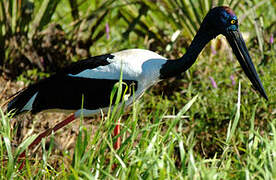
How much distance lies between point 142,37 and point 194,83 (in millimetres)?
932

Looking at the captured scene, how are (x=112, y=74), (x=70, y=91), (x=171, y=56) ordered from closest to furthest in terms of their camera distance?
1. (x=112, y=74)
2. (x=70, y=91)
3. (x=171, y=56)

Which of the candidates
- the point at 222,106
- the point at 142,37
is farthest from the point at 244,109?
the point at 142,37

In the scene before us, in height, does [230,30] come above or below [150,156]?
above

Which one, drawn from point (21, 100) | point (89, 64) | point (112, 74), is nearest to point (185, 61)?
point (112, 74)

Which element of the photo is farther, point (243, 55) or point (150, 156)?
point (243, 55)

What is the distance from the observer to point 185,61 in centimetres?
358

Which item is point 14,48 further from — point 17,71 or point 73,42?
point 73,42

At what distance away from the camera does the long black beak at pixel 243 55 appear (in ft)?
11.8

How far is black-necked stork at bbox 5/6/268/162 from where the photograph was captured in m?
3.55

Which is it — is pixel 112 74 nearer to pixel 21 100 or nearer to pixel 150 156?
pixel 21 100

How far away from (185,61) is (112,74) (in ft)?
1.80

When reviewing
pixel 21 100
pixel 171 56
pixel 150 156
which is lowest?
pixel 150 156

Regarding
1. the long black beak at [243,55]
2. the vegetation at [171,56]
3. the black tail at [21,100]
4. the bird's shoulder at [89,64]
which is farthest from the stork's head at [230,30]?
the black tail at [21,100]

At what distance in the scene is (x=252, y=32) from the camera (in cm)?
504
